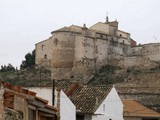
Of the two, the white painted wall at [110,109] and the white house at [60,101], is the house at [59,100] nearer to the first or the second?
the white house at [60,101]

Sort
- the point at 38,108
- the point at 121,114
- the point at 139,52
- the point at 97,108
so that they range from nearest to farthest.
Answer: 1. the point at 38,108
2. the point at 97,108
3. the point at 121,114
4. the point at 139,52

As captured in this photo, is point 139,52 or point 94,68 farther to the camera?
point 139,52

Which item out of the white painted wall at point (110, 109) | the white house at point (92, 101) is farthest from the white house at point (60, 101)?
the white painted wall at point (110, 109)

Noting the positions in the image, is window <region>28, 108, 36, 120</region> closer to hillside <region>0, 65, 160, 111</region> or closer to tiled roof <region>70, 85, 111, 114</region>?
tiled roof <region>70, 85, 111, 114</region>

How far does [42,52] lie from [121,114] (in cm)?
7264

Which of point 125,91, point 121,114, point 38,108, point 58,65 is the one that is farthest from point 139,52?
point 38,108

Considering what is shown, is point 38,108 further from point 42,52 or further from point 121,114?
point 42,52

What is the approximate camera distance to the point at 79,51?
313 feet

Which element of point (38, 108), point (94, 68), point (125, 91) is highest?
point (94, 68)

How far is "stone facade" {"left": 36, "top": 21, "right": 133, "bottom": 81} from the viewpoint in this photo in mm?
95062

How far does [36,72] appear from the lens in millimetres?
100812

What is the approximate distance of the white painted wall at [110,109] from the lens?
2828 centimetres

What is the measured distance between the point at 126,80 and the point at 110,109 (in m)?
56.4

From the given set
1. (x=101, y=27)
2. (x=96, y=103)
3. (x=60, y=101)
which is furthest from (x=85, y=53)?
(x=60, y=101)
